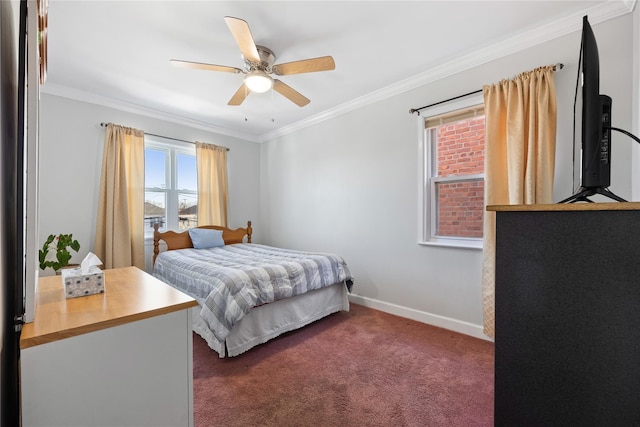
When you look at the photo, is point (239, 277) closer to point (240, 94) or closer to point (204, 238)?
point (240, 94)

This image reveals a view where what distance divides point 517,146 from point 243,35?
223cm

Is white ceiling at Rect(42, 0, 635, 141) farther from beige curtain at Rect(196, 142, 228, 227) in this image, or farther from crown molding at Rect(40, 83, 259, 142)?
beige curtain at Rect(196, 142, 228, 227)

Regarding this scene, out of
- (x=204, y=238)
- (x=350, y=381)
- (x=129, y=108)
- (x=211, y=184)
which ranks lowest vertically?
(x=350, y=381)

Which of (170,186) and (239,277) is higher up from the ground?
(170,186)

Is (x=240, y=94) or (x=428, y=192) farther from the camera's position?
(x=428, y=192)

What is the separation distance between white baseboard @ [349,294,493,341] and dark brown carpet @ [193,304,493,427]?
0.07 m

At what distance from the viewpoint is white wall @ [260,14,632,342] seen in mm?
2010

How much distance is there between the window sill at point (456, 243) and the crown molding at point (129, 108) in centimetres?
361

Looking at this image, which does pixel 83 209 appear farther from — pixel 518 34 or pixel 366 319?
pixel 518 34

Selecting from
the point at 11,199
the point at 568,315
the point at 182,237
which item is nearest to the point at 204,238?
the point at 182,237

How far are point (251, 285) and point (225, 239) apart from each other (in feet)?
7.73

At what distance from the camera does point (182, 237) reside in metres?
4.01

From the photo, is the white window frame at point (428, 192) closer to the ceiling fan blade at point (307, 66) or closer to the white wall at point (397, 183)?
the white wall at point (397, 183)

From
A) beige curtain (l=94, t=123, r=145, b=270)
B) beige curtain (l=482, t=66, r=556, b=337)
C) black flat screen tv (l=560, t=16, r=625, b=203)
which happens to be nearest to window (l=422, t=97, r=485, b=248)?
beige curtain (l=482, t=66, r=556, b=337)
